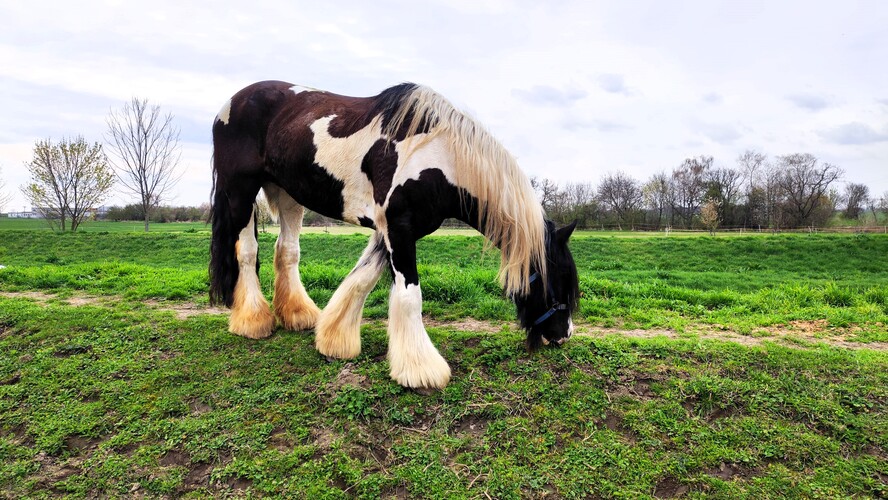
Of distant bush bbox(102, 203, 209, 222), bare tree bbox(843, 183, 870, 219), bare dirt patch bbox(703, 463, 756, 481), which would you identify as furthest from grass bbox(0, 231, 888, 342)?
bare tree bbox(843, 183, 870, 219)

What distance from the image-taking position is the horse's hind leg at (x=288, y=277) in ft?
15.5

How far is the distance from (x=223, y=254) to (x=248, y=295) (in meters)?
0.50

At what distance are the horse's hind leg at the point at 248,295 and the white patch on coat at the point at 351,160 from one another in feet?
4.37

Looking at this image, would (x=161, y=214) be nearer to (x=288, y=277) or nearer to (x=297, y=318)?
(x=288, y=277)

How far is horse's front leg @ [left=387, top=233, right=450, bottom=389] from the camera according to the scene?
3395 mm

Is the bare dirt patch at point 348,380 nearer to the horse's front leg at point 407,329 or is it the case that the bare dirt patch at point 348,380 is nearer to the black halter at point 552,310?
the horse's front leg at point 407,329

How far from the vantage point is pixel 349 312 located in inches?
155

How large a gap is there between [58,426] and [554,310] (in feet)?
11.9

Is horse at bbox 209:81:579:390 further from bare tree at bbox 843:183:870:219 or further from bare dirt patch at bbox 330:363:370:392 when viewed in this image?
bare tree at bbox 843:183:870:219

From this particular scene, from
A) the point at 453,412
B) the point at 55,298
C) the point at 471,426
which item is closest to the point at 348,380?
the point at 453,412

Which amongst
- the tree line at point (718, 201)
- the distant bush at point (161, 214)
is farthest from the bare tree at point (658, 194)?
the distant bush at point (161, 214)

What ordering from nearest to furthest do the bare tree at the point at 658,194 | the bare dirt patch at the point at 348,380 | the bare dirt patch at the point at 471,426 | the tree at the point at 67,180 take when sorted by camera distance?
1. the bare dirt patch at the point at 471,426
2. the bare dirt patch at the point at 348,380
3. the tree at the point at 67,180
4. the bare tree at the point at 658,194

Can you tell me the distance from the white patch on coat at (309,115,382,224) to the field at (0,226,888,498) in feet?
3.75

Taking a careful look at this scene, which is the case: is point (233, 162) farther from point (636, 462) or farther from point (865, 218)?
point (865, 218)
